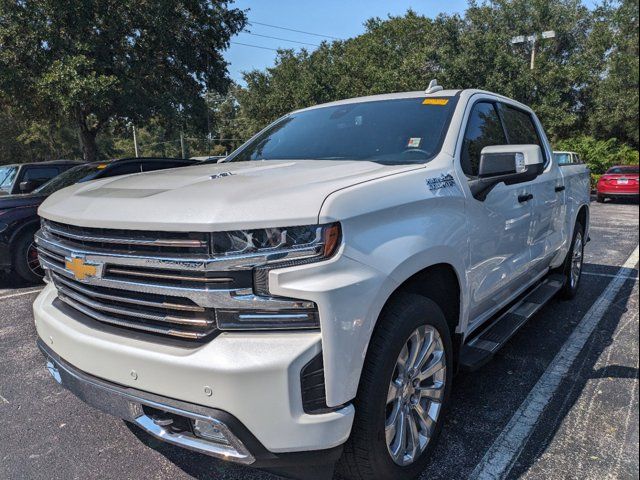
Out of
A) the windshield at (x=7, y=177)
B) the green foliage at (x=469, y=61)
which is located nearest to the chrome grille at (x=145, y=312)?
the windshield at (x=7, y=177)

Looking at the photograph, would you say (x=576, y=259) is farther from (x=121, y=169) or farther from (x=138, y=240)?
(x=121, y=169)

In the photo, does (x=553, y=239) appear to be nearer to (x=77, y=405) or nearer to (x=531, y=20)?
(x=77, y=405)

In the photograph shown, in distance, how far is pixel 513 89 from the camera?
64.5 ft

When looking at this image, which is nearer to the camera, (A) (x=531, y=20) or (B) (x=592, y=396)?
(B) (x=592, y=396)

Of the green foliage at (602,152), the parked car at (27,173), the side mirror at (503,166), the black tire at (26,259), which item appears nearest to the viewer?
the green foliage at (602,152)

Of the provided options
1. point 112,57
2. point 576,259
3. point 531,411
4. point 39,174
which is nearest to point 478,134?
point 531,411

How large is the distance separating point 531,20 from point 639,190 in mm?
22292

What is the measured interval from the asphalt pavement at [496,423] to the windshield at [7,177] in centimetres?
562

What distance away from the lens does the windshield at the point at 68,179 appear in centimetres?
735

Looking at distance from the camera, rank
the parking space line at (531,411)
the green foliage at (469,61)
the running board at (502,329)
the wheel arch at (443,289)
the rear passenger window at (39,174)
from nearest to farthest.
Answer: the wheel arch at (443,289)
the parking space line at (531,411)
the running board at (502,329)
the rear passenger window at (39,174)
the green foliage at (469,61)

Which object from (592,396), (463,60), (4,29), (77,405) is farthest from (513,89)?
(77,405)

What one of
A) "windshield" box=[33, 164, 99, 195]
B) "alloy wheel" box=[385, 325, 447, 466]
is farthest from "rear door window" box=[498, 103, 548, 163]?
"windshield" box=[33, 164, 99, 195]

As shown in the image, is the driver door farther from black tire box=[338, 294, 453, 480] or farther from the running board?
black tire box=[338, 294, 453, 480]

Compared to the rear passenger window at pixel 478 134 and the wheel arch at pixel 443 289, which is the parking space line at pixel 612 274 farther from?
the wheel arch at pixel 443 289
